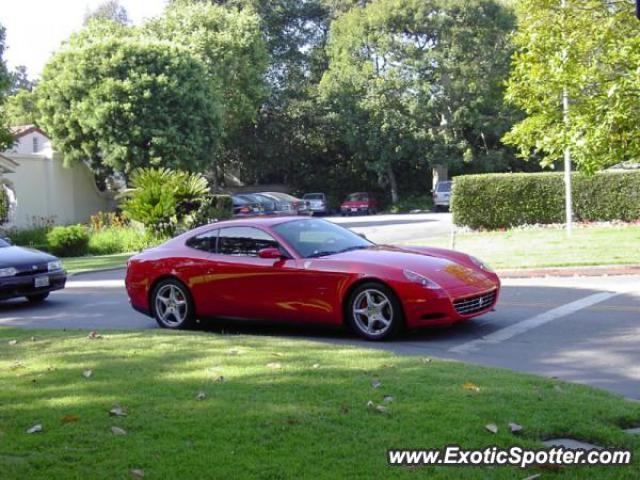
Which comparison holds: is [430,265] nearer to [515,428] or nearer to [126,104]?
[515,428]

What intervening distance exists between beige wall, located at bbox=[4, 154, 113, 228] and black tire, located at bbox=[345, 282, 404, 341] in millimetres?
30072

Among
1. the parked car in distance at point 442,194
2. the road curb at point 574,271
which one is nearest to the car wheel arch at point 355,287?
the road curb at point 574,271

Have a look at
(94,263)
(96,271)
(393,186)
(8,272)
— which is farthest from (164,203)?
(393,186)

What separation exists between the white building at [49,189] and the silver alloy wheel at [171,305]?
83.4 feet

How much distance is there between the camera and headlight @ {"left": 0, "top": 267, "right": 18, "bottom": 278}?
13961 millimetres

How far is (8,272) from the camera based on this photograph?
552 inches

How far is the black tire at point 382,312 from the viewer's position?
9.28m

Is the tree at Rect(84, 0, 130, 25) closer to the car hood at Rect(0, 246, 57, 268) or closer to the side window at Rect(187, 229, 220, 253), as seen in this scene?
the car hood at Rect(0, 246, 57, 268)

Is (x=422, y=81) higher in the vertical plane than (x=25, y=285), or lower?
higher

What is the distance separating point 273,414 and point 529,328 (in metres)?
5.14

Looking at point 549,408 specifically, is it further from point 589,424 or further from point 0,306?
point 0,306

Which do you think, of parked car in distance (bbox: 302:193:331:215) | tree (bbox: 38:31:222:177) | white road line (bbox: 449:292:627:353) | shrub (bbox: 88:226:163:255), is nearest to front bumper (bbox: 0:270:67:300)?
white road line (bbox: 449:292:627:353)

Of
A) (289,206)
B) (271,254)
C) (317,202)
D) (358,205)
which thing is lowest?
(271,254)

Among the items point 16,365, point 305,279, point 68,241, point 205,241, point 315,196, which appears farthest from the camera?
point 315,196
